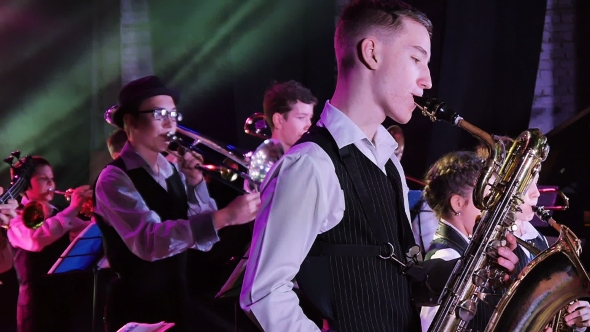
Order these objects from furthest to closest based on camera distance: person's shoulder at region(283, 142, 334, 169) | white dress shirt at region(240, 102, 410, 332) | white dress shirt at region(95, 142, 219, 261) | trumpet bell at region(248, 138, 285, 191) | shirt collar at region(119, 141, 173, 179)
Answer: trumpet bell at region(248, 138, 285, 191), shirt collar at region(119, 141, 173, 179), white dress shirt at region(95, 142, 219, 261), person's shoulder at region(283, 142, 334, 169), white dress shirt at region(240, 102, 410, 332)

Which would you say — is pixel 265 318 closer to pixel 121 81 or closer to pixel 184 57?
pixel 184 57

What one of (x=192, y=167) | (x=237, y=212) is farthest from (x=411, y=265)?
(x=192, y=167)

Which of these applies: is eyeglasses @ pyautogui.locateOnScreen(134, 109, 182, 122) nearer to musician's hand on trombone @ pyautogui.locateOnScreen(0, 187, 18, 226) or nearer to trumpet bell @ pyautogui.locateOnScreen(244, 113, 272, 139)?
musician's hand on trombone @ pyautogui.locateOnScreen(0, 187, 18, 226)

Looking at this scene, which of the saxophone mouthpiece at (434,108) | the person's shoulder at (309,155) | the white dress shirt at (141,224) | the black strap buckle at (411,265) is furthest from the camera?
the white dress shirt at (141,224)

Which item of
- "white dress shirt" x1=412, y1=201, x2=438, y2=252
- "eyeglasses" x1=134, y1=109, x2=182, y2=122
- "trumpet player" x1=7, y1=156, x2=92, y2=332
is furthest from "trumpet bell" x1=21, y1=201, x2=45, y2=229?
"white dress shirt" x1=412, y1=201, x2=438, y2=252

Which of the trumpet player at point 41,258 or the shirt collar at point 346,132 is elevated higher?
the shirt collar at point 346,132

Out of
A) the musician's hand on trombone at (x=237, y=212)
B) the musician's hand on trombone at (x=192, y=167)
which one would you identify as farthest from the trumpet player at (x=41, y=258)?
the musician's hand on trombone at (x=237, y=212)

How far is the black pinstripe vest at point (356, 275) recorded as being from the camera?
2006 mm

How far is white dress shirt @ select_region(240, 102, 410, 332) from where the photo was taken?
6.05 feet

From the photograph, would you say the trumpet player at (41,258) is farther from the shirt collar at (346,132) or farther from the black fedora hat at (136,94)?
the shirt collar at (346,132)

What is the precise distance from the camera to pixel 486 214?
2672 millimetres

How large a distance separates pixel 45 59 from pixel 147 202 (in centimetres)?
425

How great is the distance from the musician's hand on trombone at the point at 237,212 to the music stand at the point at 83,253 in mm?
1312

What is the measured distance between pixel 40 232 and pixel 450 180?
11.2ft
